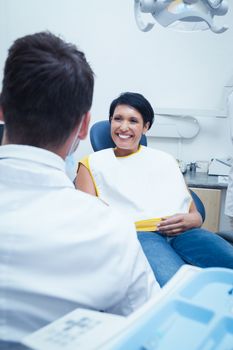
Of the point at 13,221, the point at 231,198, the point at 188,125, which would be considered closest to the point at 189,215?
the point at 231,198

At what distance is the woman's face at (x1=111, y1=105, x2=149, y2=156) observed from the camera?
2016 millimetres

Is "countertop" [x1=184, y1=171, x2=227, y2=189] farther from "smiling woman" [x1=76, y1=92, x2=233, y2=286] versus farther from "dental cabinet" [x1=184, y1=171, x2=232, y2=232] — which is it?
"smiling woman" [x1=76, y1=92, x2=233, y2=286]

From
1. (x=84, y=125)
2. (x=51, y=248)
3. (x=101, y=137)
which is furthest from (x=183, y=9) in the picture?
(x=101, y=137)

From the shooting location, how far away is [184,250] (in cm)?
168

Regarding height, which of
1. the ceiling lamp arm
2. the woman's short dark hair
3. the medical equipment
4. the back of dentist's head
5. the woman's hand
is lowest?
the woman's hand

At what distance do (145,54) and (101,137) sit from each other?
1.31 meters

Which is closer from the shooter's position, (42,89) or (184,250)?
(42,89)

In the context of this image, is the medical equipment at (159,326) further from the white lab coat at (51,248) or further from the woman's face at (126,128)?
the woman's face at (126,128)

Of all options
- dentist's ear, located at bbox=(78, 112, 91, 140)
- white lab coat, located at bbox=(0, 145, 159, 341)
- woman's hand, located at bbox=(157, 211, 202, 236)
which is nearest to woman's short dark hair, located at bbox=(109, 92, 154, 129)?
woman's hand, located at bbox=(157, 211, 202, 236)

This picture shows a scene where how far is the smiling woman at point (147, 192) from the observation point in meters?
1.63

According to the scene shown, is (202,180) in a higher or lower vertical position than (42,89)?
lower

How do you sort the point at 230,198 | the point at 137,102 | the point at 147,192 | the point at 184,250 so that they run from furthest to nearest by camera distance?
the point at 230,198
the point at 137,102
the point at 147,192
the point at 184,250

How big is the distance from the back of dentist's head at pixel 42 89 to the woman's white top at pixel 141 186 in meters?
1.10

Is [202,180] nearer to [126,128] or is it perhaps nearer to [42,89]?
[126,128]
